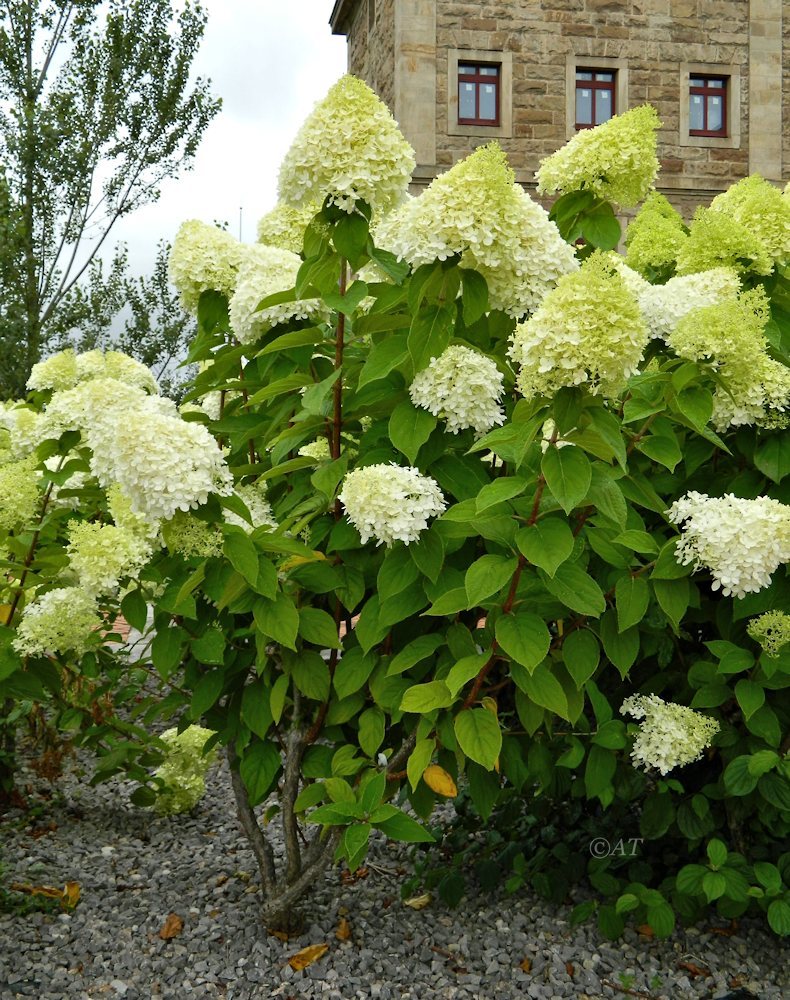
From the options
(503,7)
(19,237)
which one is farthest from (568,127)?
(19,237)

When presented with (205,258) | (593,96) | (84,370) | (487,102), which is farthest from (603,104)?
(205,258)

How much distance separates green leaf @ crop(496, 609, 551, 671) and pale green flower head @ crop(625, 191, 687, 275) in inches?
58.8

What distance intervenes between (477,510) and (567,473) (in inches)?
6.6

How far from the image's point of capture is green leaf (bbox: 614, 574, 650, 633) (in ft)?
7.01

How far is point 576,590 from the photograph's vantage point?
1952 mm

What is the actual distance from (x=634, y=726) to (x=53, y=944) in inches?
68.9

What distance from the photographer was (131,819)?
12.6 feet

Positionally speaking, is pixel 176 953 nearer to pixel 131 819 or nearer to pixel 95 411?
pixel 131 819

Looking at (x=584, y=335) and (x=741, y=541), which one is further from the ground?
(x=584, y=335)

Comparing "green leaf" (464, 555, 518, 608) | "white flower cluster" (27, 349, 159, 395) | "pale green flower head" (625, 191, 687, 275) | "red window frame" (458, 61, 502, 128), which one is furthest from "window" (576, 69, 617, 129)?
"green leaf" (464, 555, 518, 608)

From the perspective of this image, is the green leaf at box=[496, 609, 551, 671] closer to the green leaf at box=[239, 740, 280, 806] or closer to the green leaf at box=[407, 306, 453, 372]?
the green leaf at box=[407, 306, 453, 372]

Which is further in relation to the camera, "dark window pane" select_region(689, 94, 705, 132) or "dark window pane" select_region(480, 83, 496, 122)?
"dark window pane" select_region(689, 94, 705, 132)

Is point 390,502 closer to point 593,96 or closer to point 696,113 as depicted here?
point 593,96

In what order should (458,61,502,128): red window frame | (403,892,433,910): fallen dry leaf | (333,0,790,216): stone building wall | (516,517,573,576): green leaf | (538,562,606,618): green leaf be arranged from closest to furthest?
(516,517,573,576): green leaf → (538,562,606,618): green leaf → (403,892,433,910): fallen dry leaf → (333,0,790,216): stone building wall → (458,61,502,128): red window frame
